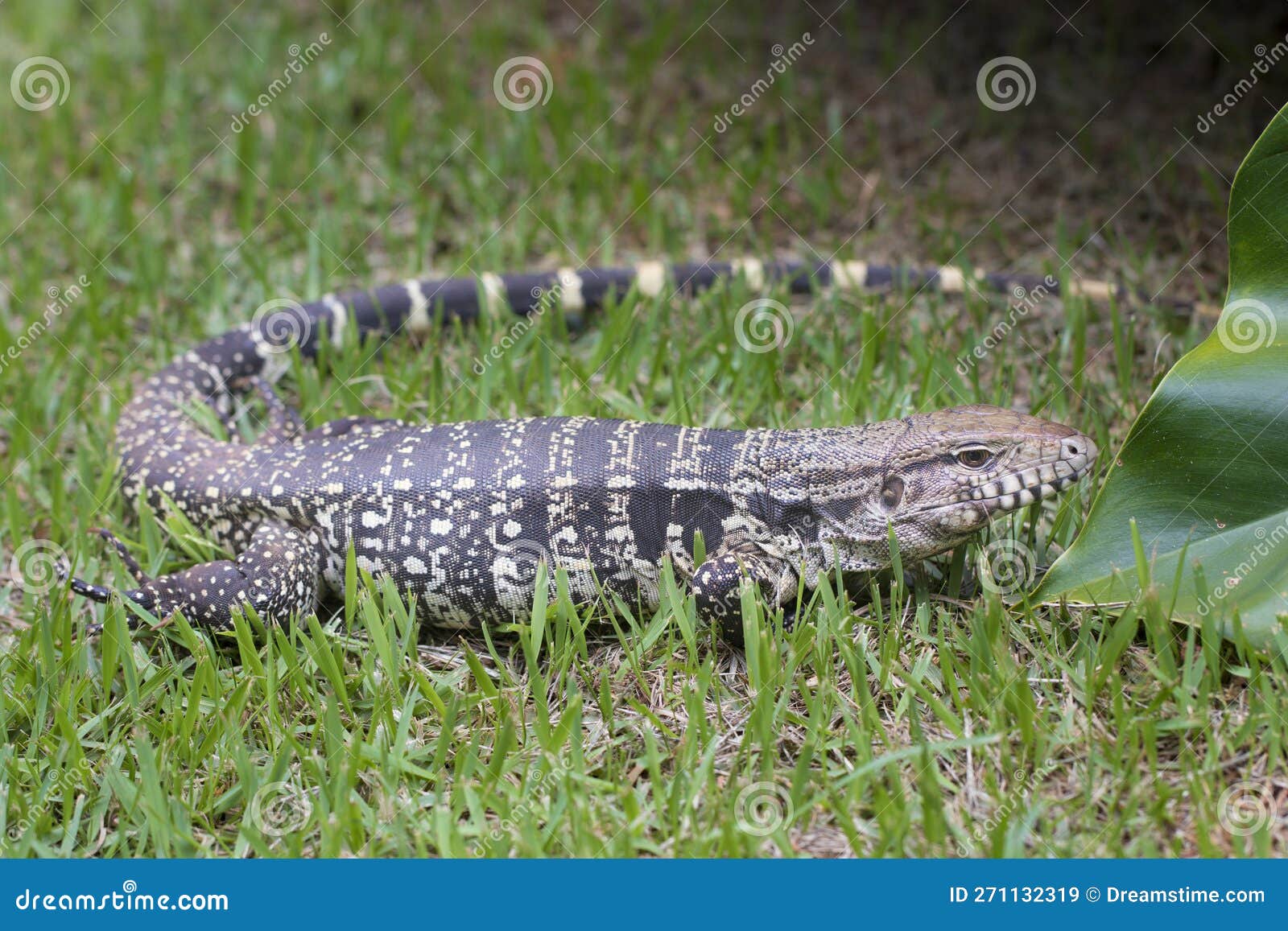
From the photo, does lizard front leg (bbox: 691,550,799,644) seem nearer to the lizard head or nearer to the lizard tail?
the lizard head

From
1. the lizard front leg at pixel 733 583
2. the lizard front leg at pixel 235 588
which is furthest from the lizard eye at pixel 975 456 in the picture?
the lizard front leg at pixel 235 588

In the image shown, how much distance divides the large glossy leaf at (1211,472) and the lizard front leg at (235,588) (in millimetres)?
2962

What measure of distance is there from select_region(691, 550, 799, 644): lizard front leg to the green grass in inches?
4.6

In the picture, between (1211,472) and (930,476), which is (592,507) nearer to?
(930,476)

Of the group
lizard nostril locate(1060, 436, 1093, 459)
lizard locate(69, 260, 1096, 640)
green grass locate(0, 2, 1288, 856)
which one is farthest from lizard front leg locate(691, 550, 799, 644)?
lizard nostril locate(1060, 436, 1093, 459)

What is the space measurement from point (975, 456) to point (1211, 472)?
0.82m

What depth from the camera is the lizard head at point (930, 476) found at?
4.43 m

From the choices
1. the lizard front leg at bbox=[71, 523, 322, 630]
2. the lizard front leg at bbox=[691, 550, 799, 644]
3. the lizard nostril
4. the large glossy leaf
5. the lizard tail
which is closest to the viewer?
the large glossy leaf

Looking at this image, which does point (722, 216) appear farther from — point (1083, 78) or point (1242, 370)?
point (1242, 370)

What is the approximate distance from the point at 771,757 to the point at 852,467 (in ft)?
4.10

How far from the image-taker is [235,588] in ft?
15.8

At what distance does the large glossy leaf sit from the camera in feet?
13.7

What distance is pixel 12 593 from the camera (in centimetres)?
536

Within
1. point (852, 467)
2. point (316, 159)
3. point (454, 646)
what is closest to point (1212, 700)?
point (852, 467)
